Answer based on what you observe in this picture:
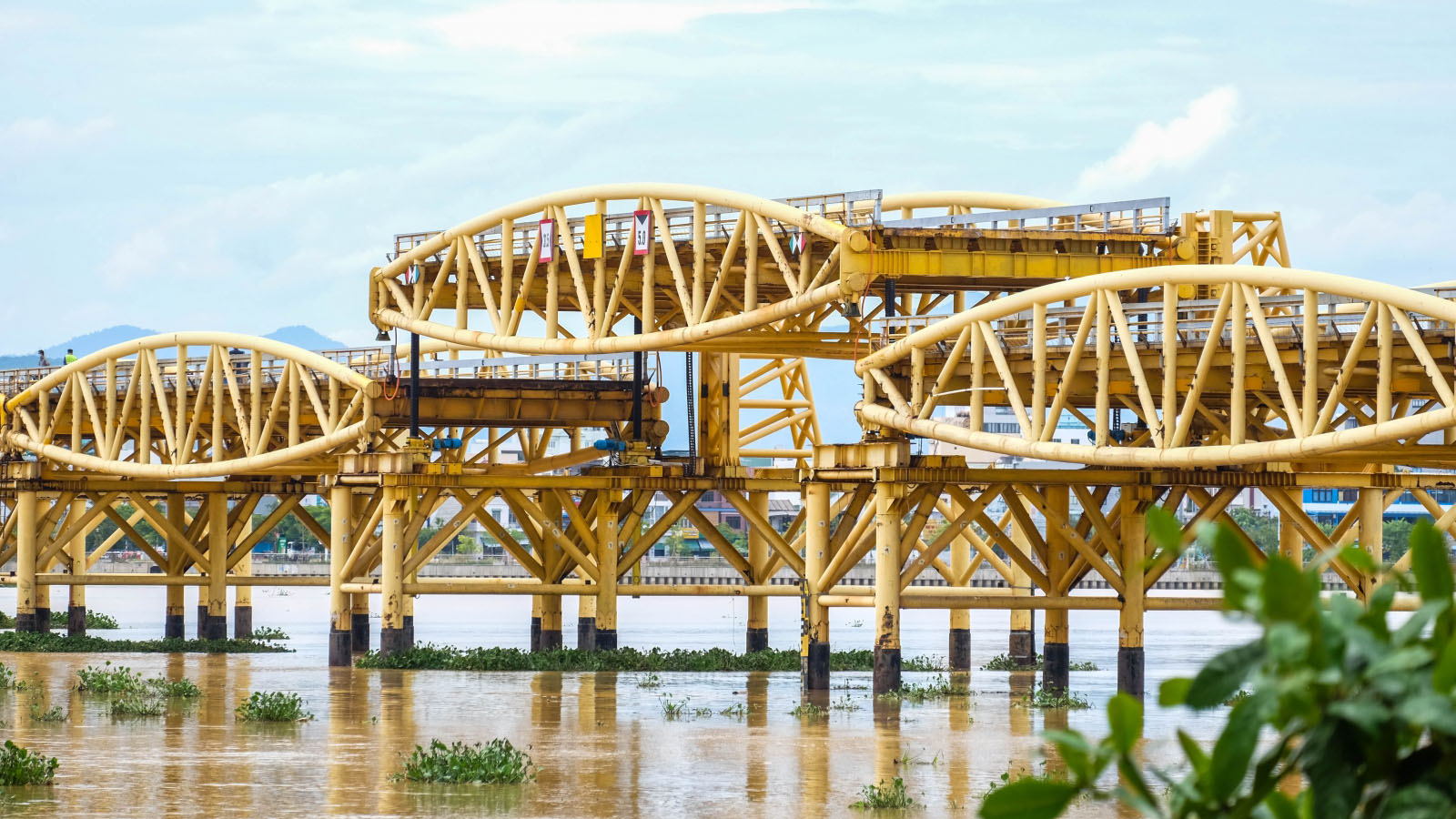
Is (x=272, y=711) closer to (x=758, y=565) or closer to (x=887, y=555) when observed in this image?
(x=887, y=555)

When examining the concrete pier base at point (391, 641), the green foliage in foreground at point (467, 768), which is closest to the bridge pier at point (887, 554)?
the green foliage in foreground at point (467, 768)

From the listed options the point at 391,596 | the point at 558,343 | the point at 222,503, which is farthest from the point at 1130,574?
the point at 222,503

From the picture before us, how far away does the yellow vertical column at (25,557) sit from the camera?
62.6 meters

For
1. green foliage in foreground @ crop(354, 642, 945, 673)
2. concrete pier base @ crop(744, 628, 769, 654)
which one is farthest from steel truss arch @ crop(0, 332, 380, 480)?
concrete pier base @ crop(744, 628, 769, 654)

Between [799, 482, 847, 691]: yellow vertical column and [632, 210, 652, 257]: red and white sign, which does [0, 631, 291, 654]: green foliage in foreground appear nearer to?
[632, 210, 652, 257]: red and white sign

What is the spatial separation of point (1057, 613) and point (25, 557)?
3283cm

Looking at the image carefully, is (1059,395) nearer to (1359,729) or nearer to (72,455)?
(1359,729)

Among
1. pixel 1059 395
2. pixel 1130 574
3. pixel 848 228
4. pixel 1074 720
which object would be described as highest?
pixel 848 228

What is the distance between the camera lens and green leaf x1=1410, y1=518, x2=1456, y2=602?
5523 millimetres

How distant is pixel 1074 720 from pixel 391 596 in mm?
19085

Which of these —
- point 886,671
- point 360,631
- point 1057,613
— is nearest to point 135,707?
point 886,671

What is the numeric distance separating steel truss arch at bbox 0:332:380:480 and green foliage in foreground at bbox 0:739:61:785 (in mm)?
27018

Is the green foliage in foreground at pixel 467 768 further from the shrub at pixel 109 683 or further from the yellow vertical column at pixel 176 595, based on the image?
the yellow vertical column at pixel 176 595

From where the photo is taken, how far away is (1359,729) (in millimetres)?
5418
